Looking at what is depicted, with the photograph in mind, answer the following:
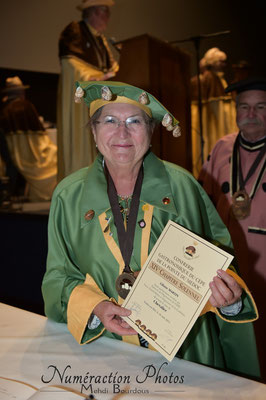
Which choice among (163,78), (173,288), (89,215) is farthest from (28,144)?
(173,288)

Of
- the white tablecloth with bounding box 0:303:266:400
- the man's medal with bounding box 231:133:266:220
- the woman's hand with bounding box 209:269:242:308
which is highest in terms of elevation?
the man's medal with bounding box 231:133:266:220

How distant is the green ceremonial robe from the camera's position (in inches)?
57.0

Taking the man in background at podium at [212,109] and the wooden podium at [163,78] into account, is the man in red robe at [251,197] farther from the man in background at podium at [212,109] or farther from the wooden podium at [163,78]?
the man in background at podium at [212,109]

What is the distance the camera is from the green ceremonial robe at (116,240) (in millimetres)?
1448

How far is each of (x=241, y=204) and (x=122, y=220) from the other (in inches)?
55.1

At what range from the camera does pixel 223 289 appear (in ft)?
3.54

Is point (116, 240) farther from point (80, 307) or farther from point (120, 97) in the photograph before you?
point (120, 97)

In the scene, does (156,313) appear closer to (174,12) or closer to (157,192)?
(157,192)

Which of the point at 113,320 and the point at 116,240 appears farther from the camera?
the point at 116,240

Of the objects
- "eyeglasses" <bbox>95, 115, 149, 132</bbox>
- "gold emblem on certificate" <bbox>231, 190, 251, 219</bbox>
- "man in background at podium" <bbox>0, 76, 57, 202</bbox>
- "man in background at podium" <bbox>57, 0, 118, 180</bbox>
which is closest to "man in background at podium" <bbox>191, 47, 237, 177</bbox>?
"man in background at podium" <bbox>0, 76, 57, 202</bbox>

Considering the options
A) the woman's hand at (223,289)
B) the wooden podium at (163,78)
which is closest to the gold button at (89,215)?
the woman's hand at (223,289)

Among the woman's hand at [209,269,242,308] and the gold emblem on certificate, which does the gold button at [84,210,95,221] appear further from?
the gold emblem on certificate

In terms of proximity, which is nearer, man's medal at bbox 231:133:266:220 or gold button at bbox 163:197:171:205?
gold button at bbox 163:197:171:205

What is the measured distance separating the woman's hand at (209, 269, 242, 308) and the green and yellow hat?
1.93ft
